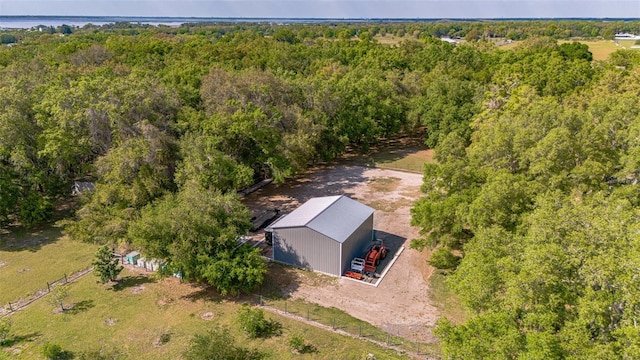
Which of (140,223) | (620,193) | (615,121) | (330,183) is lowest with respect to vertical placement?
(330,183)

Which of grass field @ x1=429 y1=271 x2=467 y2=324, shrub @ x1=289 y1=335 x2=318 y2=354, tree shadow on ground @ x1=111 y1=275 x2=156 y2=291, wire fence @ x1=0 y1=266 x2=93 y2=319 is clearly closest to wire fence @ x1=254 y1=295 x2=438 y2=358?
shrub @ x1=289 y1=335 x2=318 y2=354

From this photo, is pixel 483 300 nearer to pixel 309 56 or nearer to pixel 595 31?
pixel 309 56

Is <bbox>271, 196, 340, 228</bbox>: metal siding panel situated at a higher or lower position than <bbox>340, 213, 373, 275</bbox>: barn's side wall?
higher

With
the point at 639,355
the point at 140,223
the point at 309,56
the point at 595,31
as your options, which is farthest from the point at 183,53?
the point at 595,31

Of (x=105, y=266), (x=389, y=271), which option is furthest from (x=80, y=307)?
(x=389, y=271)

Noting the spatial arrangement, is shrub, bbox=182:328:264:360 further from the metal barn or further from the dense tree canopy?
the metal barn

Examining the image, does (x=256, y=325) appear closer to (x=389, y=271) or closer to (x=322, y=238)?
(x=322, y=238)
